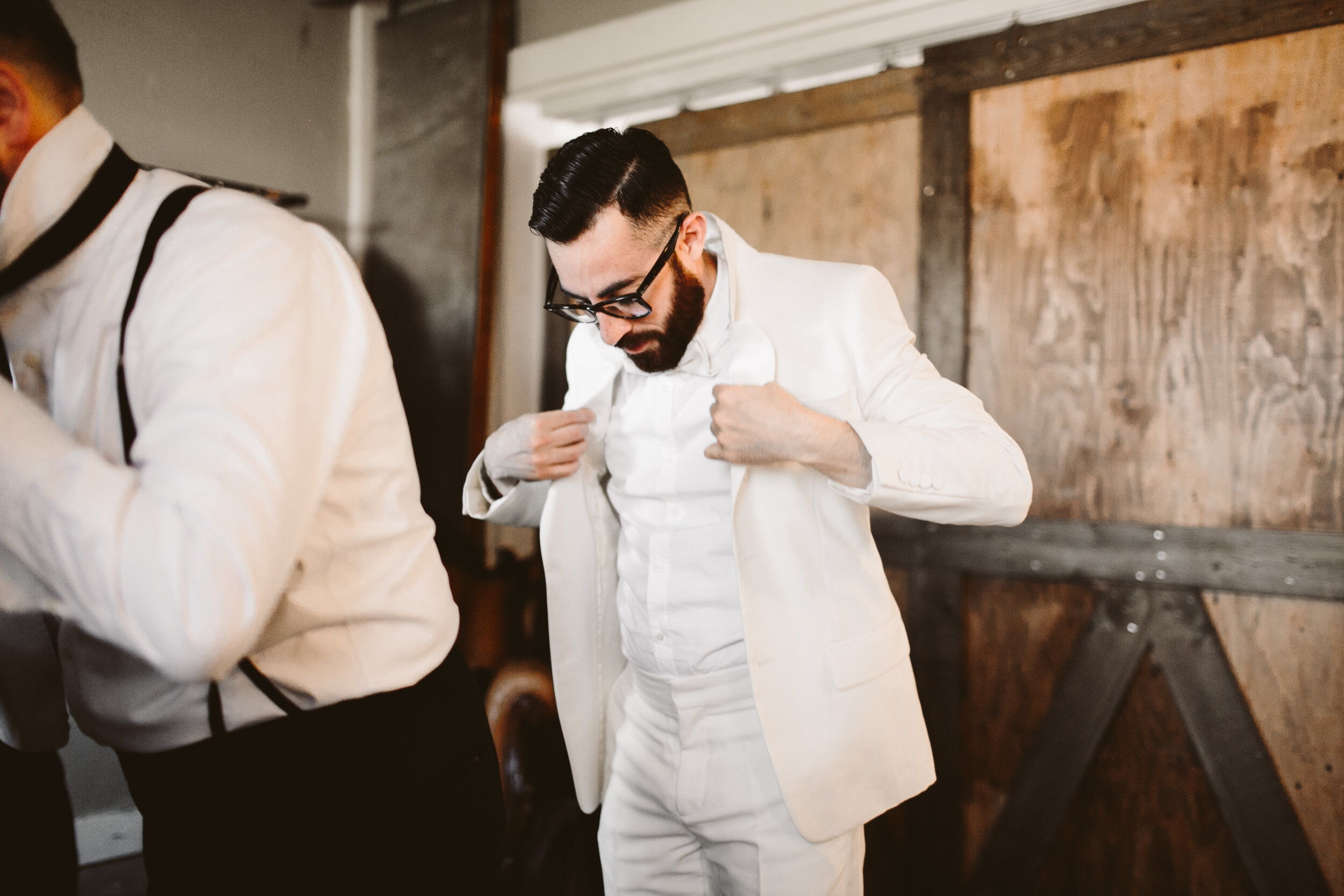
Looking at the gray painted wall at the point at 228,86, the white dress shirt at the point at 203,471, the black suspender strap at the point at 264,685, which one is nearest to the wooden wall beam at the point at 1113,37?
the white dress shirt at the point at 203,471

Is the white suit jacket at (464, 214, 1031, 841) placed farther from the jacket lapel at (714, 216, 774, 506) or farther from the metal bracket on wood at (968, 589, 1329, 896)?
the metal bracket on wood at (968, 589, 1329, 896)

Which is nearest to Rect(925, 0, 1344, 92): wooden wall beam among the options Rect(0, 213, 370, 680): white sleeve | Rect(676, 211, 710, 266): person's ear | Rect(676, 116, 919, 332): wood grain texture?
Rect(676, 116, 919, 332): wood grain texture

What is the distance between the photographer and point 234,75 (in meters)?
3.56

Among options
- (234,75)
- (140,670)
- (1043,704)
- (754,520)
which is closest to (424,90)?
(234,75)

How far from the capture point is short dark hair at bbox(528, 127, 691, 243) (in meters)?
1.59

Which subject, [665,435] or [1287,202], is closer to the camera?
[665,435]

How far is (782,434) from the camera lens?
1391 millimetres

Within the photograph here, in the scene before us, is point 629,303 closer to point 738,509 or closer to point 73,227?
point 738,509

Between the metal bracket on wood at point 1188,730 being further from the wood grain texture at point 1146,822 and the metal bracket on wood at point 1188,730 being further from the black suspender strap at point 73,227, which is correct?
the black suspender strap at point 73,227

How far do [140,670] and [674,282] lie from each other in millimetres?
1178

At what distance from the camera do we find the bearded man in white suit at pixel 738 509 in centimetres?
147

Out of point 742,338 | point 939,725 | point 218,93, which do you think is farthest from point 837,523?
point 218,93

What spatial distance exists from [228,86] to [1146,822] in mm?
4782

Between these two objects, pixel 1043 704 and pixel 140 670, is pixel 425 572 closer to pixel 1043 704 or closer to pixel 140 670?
pixel 140 670
